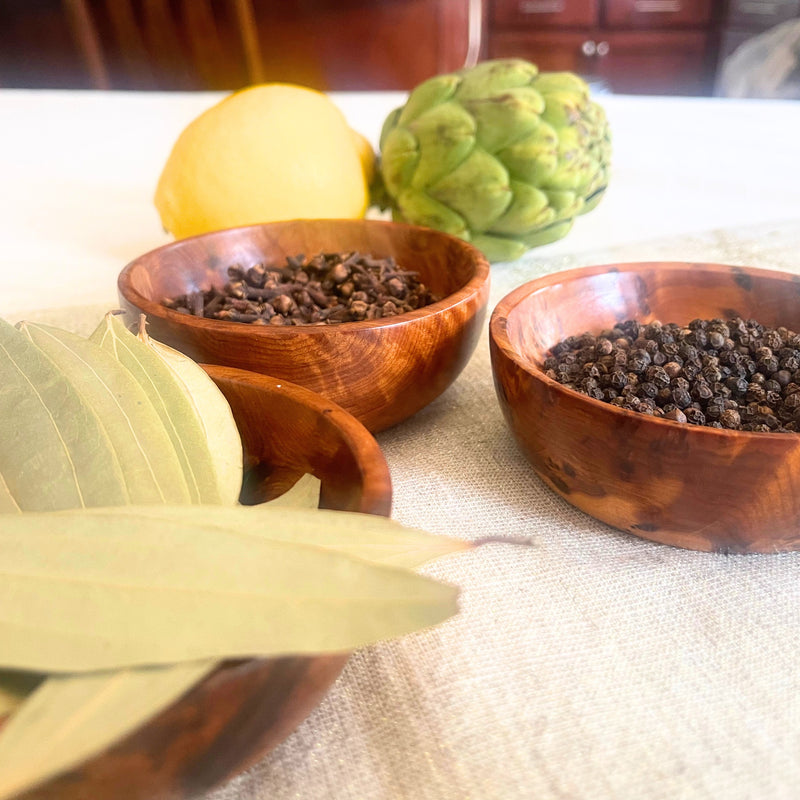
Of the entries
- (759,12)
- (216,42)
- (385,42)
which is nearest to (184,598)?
(216,42)

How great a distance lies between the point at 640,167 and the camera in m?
1.08

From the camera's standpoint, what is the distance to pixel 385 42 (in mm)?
2750

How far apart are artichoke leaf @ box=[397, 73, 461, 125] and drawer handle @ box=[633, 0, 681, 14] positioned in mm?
2516

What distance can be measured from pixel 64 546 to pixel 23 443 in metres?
0.09

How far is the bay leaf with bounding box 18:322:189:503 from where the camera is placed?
0.98 feet

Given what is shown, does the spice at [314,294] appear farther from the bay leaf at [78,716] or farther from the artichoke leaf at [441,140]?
the bay leaf at [78,716]

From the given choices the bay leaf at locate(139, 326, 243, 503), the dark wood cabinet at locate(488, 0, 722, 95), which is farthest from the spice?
the dark wood cabinet at locate(488, 0, 722, 95)

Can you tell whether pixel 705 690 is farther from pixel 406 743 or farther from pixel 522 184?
pixel 522 184

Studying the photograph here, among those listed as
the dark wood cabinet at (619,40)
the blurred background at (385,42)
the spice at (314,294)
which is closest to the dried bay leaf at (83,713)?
the spice at (314,294)

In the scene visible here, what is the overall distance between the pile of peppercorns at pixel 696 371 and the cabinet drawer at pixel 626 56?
2.72 metres

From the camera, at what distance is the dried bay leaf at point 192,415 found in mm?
312

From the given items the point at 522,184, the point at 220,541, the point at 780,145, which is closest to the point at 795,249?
the point at 522,184

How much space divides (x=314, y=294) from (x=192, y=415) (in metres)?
0.21

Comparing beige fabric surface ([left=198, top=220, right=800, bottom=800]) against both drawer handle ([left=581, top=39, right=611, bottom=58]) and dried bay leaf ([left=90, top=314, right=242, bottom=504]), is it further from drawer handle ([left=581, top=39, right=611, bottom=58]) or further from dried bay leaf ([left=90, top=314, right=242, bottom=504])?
drawer handle ([left=581, top=39, right=611, bottom=58])
